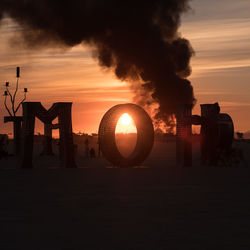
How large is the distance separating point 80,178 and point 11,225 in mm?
12243

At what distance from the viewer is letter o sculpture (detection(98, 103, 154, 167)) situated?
3316cm

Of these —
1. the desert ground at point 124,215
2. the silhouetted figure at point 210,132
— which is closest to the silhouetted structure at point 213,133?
the silhouetted figure at point 210,132

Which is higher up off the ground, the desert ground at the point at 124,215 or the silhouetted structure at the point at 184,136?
the silhouetted structure at the point at 184,136

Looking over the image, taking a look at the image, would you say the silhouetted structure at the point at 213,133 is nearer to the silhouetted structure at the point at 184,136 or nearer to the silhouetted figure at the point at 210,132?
the silhouetted figure at the point at 210,132

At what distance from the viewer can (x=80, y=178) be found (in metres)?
24.1

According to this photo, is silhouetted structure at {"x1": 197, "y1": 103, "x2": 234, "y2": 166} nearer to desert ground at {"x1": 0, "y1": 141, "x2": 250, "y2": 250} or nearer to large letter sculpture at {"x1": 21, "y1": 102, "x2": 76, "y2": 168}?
large letter sculpture at {"x1": 21, "y1": 102, "x2": 76, "y2": 168}

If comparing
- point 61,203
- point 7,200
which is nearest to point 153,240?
point 61,203

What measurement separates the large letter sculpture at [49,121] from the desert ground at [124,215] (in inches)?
437

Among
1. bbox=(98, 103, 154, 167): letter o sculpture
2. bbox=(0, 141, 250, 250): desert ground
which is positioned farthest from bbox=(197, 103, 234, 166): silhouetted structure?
bbox=(0, 141, 250, 250): desert ground

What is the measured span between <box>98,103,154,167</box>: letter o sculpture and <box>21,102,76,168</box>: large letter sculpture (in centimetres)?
172

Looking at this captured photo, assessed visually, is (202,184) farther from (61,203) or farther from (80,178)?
(61,203)

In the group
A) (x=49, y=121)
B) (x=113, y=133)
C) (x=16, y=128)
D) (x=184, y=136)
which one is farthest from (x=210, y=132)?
(x=16, y=128)

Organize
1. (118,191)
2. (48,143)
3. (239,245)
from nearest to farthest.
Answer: (239,245), (118,191), (48,143)

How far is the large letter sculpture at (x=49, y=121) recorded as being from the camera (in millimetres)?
32781
